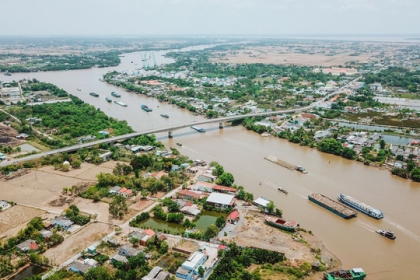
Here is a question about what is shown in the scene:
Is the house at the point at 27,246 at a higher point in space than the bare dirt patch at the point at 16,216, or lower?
higher

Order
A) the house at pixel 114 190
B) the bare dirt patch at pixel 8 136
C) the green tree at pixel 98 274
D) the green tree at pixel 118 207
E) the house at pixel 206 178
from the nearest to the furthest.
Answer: the green tree at pixel 98 274 < the green tree at pixel 118 207 < the house at pixel 114 190 < the house at pixel 206 178 < the bare dirt patch at pixel 8 136

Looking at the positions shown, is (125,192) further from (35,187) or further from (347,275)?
(347,275)

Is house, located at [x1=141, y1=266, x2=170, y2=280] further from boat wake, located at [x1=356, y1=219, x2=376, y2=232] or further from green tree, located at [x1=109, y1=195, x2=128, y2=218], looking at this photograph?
boat wake, located at [x1=356, y1=219, x2=376, y2=232]

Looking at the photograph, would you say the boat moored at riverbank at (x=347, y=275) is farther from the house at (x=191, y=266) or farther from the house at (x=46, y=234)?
the house at (x=46, y=234)

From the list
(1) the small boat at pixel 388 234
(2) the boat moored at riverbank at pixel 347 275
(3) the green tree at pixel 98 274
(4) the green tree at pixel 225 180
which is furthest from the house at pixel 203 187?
(1) the small boat at pixel 388 234

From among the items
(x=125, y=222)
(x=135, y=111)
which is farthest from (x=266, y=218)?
(x=135, y=111)

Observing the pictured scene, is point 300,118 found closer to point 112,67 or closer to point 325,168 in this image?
point 325,168

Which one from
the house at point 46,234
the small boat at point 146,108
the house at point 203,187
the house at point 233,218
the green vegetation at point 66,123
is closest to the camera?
the house at point 46,234
